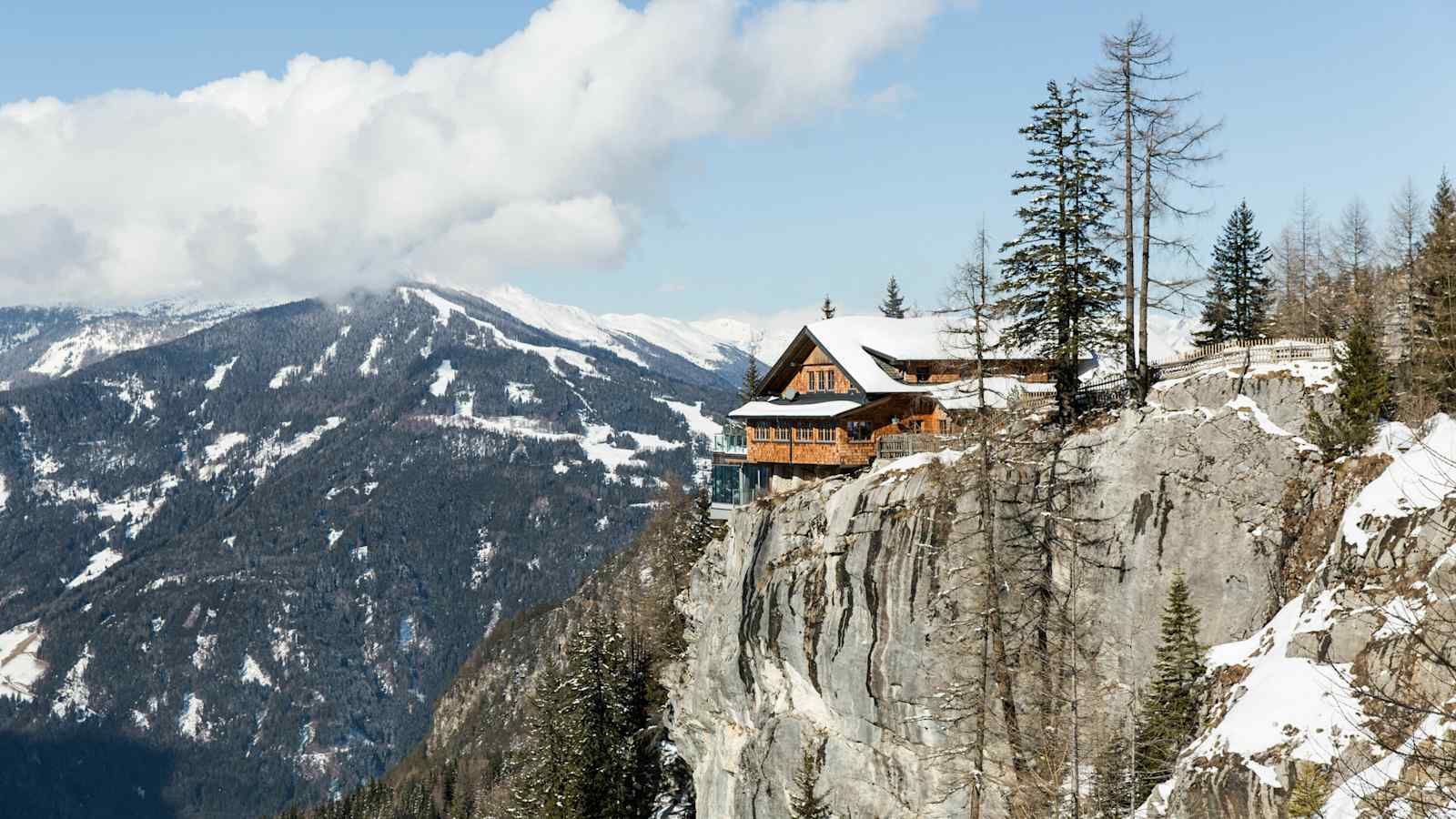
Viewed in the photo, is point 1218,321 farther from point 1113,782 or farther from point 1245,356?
point 1113,782

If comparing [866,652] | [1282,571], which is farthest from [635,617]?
[1282,571]

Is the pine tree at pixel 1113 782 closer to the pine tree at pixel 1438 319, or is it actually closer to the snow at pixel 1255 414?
the snow at pixel 1255 414

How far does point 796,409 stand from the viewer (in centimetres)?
5306

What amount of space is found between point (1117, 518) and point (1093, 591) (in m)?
2.44

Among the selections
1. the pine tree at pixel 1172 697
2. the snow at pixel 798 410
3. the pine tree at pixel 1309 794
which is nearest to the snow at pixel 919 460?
the snow at pixel 798 410

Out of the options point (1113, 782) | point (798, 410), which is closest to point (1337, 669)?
point (1113, 782)

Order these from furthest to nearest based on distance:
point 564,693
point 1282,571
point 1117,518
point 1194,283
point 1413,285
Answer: point 564,693
point 1413,285
point 1194,283
point 1117,518
point 1282,571

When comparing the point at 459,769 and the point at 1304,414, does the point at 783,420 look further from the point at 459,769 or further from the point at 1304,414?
the point at 459,769

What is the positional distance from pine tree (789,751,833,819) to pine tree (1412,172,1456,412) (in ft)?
80.6

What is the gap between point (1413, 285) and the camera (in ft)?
157

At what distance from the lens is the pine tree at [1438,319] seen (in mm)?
33062

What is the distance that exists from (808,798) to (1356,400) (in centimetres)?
2311

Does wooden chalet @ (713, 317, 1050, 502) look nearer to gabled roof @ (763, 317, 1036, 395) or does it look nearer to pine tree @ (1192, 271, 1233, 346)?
gabled roof @ (763, 317, 1036, 395)

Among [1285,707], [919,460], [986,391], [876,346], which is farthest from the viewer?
[876,346]
